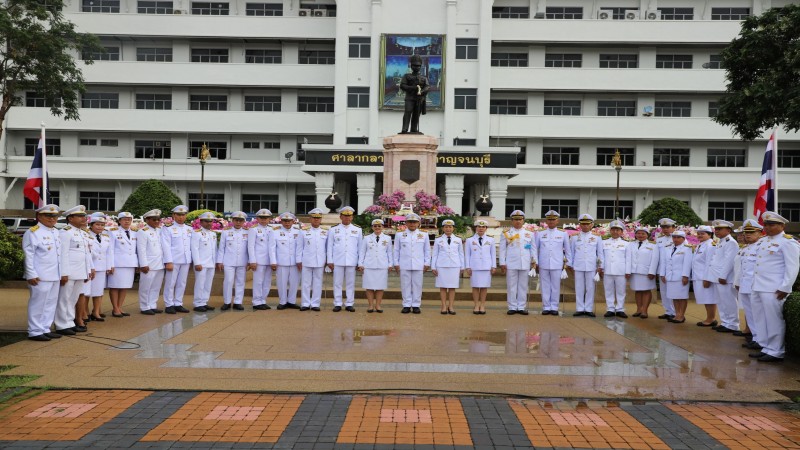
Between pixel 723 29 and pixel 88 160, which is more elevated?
pixel 723 29

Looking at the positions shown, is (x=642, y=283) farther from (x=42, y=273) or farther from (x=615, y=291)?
(x=42, y=273)

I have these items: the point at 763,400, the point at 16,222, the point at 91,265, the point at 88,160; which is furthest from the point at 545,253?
the point at 88,160

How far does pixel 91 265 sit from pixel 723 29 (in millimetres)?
37540

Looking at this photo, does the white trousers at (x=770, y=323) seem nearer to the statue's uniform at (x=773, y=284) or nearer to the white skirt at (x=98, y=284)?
the statue's uniform at (x=773, y=284)

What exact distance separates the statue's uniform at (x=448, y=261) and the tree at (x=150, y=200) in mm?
14270

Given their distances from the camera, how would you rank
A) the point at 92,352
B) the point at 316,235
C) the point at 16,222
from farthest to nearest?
the point at 16,222 < the point at 316,235 < the point at 92,352

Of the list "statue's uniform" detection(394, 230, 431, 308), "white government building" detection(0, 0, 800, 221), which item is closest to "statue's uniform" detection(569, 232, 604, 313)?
"statue's uniform" detection(394, 230, 431, 308)

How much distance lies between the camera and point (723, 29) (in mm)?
37125

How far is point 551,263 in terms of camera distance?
1196 cm

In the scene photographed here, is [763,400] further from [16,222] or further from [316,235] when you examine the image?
[16,222]

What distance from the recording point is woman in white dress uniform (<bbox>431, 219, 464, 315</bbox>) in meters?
11.6

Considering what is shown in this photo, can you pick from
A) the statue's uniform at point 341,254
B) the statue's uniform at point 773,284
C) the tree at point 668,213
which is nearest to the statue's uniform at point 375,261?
the statue's uniform at point 341,254

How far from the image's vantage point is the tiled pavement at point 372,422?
4879 millimetres

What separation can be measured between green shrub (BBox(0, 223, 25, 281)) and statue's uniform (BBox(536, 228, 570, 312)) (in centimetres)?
834
